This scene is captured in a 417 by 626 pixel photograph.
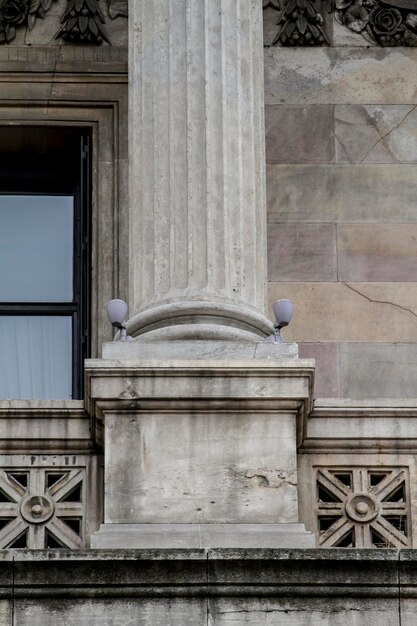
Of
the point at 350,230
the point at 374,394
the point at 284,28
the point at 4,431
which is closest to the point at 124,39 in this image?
the point at 284,28

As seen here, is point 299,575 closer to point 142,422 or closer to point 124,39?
point 142,422

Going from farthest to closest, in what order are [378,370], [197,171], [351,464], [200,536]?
1. [378,370]
2. [197,171]
3. [351,464]
4. [200,536]

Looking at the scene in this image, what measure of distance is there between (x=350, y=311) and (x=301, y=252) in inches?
28.1

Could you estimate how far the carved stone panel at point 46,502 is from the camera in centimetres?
1727

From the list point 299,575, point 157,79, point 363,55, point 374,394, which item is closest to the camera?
point 299,575

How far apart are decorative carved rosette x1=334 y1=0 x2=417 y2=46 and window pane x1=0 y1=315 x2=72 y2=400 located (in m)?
3.88

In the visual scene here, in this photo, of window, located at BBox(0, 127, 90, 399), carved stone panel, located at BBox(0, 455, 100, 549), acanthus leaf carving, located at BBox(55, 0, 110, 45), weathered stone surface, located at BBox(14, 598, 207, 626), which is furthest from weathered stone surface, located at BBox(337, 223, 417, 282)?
weathered stone surface, located at BBox(14, 598, 207, 626)

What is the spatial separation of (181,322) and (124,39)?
16.6 feet

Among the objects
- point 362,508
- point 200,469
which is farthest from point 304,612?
point 362,508

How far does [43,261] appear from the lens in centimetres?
2212

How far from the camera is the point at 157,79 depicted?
61.5 feet

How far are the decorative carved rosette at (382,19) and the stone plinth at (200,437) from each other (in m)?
5.67

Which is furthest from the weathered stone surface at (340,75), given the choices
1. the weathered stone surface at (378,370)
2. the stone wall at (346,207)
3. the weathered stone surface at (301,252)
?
the weathered stone surface at (378,370)

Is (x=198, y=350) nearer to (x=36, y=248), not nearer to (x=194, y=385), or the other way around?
(x=194, y=385)
